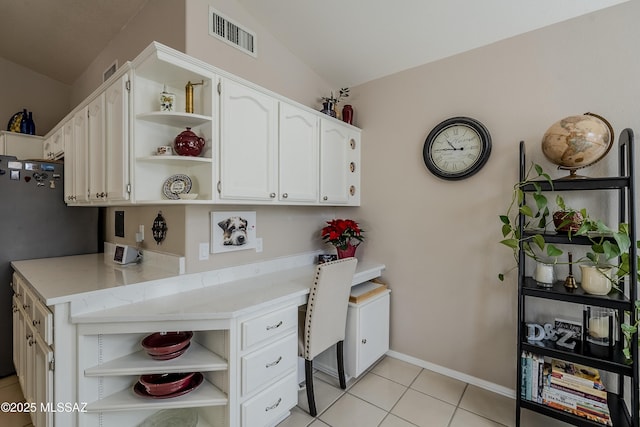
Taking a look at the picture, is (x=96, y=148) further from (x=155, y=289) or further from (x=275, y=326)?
(x=275, y=326)

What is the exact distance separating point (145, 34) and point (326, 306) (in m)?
2.44

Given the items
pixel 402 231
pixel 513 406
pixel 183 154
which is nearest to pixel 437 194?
pixel 402 231

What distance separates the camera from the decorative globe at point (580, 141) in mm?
1582

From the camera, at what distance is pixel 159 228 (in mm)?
2045

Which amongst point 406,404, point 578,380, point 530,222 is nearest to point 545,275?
point 530,222

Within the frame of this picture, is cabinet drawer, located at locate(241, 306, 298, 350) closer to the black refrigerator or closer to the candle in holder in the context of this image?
the candle in holder

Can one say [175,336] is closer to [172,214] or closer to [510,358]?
[172,214]

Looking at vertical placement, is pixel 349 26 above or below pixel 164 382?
above

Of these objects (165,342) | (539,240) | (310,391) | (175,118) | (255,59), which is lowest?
(310,391)

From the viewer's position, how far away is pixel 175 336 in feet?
5.23

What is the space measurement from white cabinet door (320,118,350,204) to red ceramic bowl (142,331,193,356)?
1400mm

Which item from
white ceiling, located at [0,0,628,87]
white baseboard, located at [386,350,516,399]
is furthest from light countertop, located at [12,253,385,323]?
white ceiling, located at [0,0,628,87]

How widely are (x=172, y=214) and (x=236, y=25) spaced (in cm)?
143

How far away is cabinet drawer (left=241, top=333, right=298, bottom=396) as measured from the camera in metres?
1.51
